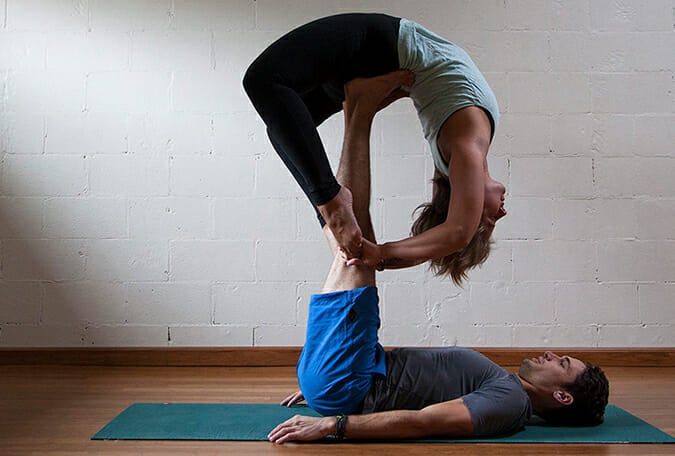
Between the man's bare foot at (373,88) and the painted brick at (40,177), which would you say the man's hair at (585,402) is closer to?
the man's bare foot at (373,88)

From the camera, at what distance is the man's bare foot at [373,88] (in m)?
2.74

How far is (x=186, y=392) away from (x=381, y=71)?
1.87 m

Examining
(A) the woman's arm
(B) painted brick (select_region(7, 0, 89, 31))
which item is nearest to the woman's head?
(A) the woman's arm

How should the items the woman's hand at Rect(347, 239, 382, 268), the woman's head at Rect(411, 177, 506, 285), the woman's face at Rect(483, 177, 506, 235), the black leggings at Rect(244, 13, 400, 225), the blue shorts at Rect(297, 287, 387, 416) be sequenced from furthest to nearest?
the woman's head at Rect(411, 177, 506, 285) → the woman's face at Rect(483, 177, 506, 235) → the woman's hand at Rect(347, 239, 382, 268) → the blue shorts at Rect(297, 287, 387, 416) → the black leggings at Rect(244, 13, 400, 225)

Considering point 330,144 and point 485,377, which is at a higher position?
point 330,144

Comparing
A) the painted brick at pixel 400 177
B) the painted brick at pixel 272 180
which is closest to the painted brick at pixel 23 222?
the painted brick at pixel 272 180

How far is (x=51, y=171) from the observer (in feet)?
14.9

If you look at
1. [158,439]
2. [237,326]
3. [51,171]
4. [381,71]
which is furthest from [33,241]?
[381,71]

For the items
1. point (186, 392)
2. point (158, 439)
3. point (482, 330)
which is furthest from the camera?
point (482, 330)

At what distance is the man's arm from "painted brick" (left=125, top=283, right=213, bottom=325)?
202 cm

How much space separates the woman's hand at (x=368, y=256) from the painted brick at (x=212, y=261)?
188cm

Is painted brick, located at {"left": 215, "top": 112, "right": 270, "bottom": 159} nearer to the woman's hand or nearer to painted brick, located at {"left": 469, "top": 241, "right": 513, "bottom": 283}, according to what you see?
painted brick, located at {"left": 469, "top": 241, "right": 513, "bottom": 283}

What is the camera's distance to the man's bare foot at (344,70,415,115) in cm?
274

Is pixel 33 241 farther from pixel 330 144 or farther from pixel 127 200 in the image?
pixel 330 144
